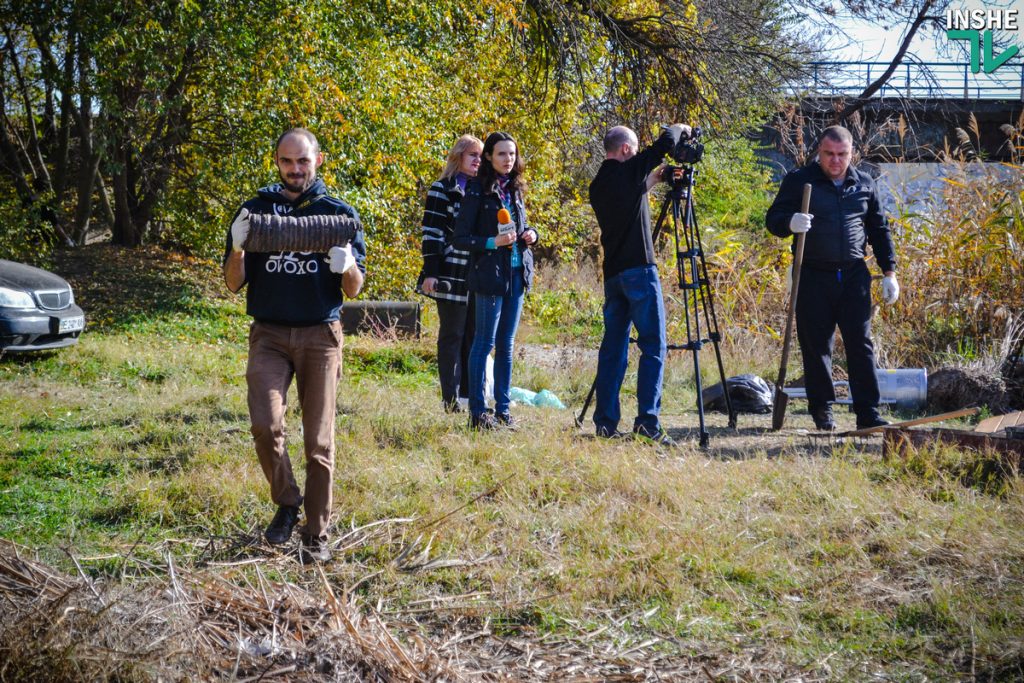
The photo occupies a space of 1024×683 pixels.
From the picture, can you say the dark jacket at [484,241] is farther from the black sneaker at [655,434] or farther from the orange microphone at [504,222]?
the black sneaker at [655,434]

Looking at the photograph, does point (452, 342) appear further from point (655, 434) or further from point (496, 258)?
point (655, 434)

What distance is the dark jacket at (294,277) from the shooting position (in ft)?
13.5

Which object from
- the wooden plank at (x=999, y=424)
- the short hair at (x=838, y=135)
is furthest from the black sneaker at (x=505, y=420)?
the short hair at (x=838, y=135)

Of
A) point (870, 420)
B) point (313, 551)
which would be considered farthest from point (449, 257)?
point (870, 420)

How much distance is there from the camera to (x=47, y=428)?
6.73 m

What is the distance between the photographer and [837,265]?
7.02 m

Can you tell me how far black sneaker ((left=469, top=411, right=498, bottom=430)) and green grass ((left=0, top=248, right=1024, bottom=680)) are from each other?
7.2 inches

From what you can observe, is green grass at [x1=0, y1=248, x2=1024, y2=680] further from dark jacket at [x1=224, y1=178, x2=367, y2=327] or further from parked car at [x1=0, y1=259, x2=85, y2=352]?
parked car at [x1=0, y1=259, x2=85, y2=352]

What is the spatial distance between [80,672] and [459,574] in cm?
157

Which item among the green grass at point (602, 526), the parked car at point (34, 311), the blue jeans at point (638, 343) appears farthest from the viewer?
the parked car at point (34, 311)

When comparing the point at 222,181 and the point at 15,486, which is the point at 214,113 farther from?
the point at 15,486

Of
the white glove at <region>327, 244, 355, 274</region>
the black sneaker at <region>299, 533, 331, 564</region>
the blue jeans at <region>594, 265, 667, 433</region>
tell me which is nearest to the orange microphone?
the blue jeans at <region>594, 265, 667, 433</region>

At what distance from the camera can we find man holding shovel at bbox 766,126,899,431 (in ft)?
22.9

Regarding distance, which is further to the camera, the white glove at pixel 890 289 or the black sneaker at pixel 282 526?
the white glove at pixel 890 289
